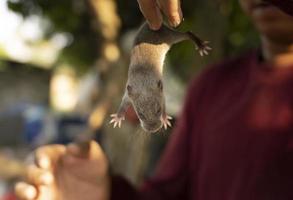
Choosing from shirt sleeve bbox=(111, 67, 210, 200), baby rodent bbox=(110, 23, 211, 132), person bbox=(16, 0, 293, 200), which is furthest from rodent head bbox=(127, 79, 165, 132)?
shirt sleeve bbox=(111, 67, 210, 200)

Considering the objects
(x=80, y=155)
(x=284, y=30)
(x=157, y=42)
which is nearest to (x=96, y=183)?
(x=80, y=155)

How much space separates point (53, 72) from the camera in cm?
414

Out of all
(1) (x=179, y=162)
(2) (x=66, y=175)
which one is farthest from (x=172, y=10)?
(1) (x=179, y=162)

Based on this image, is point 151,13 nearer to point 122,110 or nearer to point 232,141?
point 122,110

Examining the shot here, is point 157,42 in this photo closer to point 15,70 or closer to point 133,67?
point 133,67

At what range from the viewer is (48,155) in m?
0.95

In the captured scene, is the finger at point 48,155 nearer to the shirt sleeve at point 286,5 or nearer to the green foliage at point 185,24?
the green foliage at point 185,24

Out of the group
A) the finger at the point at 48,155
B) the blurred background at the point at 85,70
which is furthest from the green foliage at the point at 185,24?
the finger at the point at 48,155

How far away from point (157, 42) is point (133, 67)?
0.10 feet

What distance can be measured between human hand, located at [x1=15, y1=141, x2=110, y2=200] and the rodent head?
0.54m

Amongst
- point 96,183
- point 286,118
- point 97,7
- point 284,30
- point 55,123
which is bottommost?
point 55,123

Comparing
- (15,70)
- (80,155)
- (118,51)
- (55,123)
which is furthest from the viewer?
(15,70)

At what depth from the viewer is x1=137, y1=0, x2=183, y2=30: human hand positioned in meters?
0.37

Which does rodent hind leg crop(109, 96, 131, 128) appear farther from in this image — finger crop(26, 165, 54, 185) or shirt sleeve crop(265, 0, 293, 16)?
finger crop(26, 165, 54, 185)
